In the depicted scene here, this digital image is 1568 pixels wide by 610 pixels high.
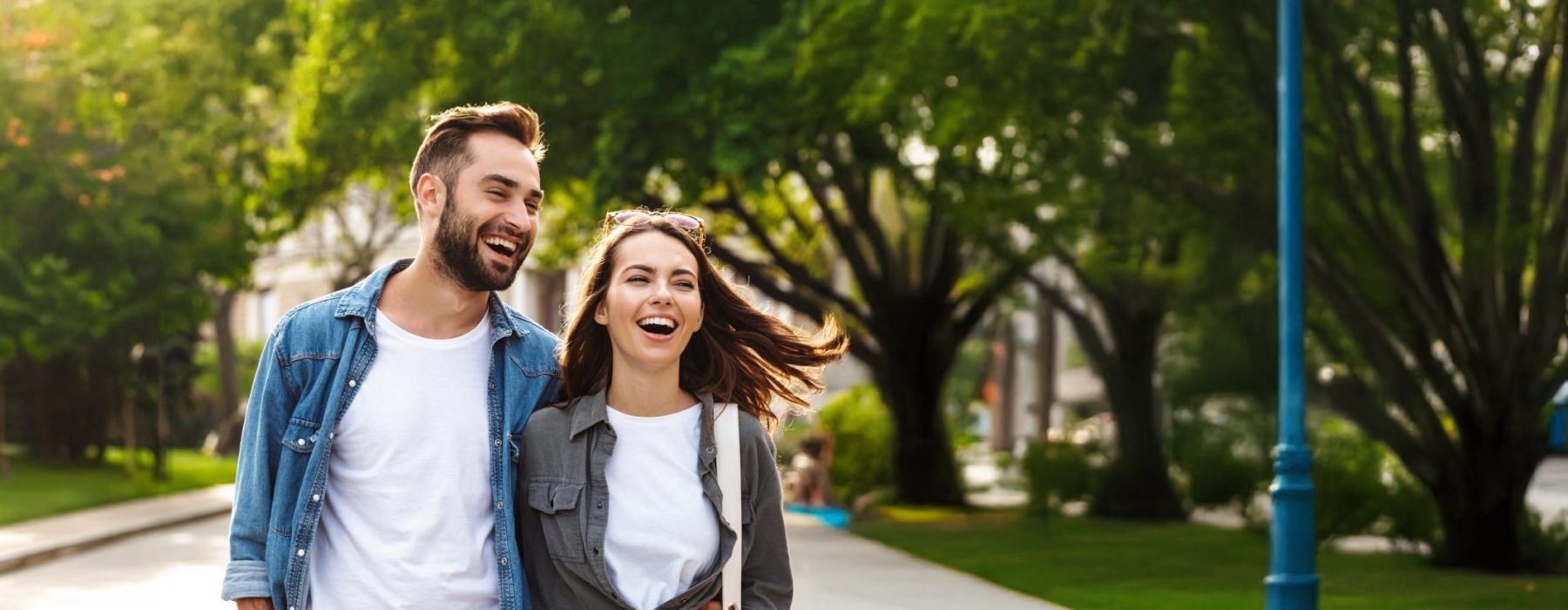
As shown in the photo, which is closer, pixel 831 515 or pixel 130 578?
pixel 130 578

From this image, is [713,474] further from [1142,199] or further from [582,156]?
[582,156]

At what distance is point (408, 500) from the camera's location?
4102mm

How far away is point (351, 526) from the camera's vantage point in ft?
13.6

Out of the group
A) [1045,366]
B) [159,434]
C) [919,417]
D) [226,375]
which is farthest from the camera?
[226,375]

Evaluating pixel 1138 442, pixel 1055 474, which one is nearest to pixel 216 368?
pixel 1055 474

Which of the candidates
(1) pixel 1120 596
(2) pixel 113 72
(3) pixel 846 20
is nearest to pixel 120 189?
(2) pixel 113 72

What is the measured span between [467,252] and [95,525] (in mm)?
18906

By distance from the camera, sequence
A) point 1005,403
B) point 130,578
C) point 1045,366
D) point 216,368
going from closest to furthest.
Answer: point 130,578 < point 1045,366 < point 216,368 < point 1005,403

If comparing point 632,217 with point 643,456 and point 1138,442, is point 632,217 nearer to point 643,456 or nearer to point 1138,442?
point 643,456

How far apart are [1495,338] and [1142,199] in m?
4.10

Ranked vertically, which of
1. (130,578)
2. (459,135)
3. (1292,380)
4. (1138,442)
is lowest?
(130,578)

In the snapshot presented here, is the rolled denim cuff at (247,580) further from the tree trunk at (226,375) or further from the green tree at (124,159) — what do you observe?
the tree trunk at (226,375)

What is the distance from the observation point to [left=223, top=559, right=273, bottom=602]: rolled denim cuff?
4074 mm

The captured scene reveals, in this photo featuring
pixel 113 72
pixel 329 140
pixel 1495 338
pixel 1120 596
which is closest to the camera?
pixel 1120 596
